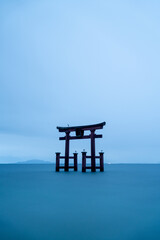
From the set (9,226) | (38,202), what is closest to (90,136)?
(38,202)

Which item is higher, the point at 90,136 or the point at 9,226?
the point at 90,136

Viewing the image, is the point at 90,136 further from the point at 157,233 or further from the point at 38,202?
the point at 157,233

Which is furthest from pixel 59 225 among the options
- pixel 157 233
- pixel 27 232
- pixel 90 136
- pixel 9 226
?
pixel 90 136

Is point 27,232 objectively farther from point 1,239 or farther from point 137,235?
point 137,235

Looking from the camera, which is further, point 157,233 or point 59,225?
point 59,225

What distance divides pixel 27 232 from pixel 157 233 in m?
2.60

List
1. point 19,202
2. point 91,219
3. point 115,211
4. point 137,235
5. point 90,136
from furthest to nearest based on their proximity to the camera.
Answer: point 90,136 → point 19,202 → point 115,211 → point 91,219 → point 137,235

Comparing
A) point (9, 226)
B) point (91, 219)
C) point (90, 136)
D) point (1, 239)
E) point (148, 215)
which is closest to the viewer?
point (1, 239)

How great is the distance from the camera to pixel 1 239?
3.33 metres

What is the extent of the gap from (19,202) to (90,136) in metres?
8.96

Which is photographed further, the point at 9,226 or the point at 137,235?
the point at 9,226

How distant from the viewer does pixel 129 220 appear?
4359 millimetres

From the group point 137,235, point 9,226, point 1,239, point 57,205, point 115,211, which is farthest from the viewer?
point 57,205

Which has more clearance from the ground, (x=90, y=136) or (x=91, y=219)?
(x=90, y=136)
